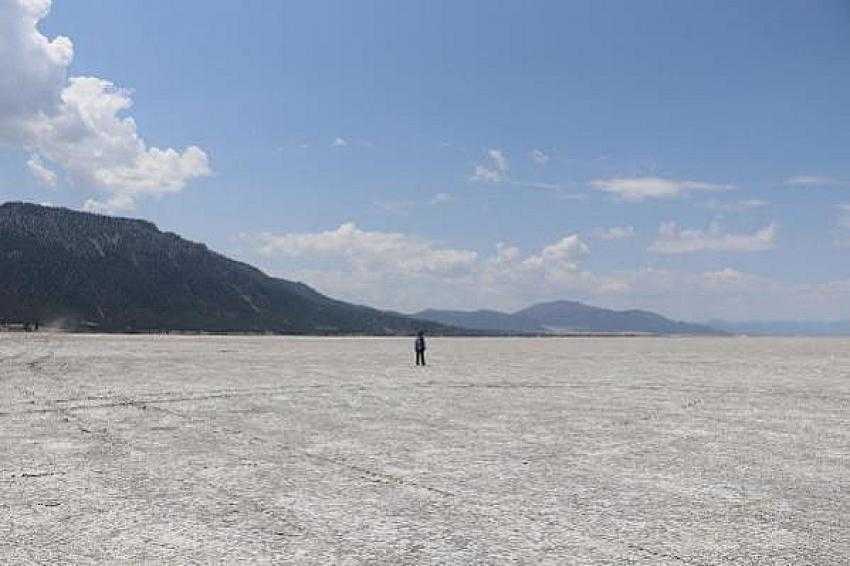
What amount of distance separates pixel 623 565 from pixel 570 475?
3.80 meters

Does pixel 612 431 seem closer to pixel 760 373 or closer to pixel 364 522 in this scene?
pixel 364 522

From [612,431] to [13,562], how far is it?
11147 millimetres

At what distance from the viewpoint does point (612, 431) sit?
14750 mm

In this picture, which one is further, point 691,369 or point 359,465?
point 691,369

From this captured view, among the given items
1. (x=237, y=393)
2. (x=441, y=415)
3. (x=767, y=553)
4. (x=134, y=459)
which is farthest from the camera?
(x=237, y=393)

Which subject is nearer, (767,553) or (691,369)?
(767,553)

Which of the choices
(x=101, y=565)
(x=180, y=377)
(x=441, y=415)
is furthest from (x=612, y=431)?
(x=180, y=377)

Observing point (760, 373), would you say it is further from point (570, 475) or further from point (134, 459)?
point (134, 459)

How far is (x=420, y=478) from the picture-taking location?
10250 mm

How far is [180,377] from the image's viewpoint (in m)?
26.9

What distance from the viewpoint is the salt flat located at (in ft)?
24.0

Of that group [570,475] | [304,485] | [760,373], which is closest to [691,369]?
[760,373]

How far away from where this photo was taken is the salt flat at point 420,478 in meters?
7.31

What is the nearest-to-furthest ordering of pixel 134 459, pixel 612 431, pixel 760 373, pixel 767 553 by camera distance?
1. pixel 767 553
2. pixel 134 459
3. pixel 612 431
4. pixel 760 373
